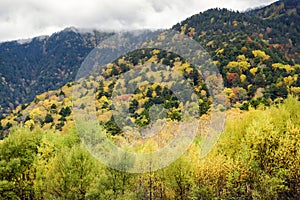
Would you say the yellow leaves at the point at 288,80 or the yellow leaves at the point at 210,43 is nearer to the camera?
the yellow leaves at the point at 288,80

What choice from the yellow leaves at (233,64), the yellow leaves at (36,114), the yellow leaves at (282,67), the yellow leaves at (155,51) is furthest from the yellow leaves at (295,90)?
the yellow leaves at (36,114)

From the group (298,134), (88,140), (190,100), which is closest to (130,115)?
(190,100)

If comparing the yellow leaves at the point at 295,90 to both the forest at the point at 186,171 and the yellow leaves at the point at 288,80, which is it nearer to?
the yellow leaves at the point at 288,80

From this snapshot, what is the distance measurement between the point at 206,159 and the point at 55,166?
18600mm

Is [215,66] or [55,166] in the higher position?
[215,66]

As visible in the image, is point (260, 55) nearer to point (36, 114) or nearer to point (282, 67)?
point (282, 67)

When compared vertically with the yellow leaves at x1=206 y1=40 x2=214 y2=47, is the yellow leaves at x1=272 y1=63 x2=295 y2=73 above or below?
below

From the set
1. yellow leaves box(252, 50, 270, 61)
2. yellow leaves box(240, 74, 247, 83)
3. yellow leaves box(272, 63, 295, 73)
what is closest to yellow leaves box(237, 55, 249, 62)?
yellow leaves box(252, 50, 270, 61)

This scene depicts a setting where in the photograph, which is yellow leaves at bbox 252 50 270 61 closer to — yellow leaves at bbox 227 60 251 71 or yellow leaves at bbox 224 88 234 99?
yellow leaves at bbox 227 60 251 71

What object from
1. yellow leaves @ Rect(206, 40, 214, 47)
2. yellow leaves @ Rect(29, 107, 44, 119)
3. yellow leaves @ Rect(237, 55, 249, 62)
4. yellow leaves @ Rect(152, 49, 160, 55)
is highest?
yellow leaves @ Rect(206, 40, 214, 47)

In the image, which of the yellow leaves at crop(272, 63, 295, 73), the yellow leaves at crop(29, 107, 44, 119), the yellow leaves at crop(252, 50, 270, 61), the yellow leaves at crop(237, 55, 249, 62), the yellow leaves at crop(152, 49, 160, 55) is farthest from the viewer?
the yellow leaves at crop(152, 49, 160, 55)

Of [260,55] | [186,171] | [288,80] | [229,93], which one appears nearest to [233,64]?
[260,55]

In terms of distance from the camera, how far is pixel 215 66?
14200 cm

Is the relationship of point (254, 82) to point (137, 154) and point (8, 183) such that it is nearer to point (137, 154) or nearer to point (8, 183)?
point (137, 154)
